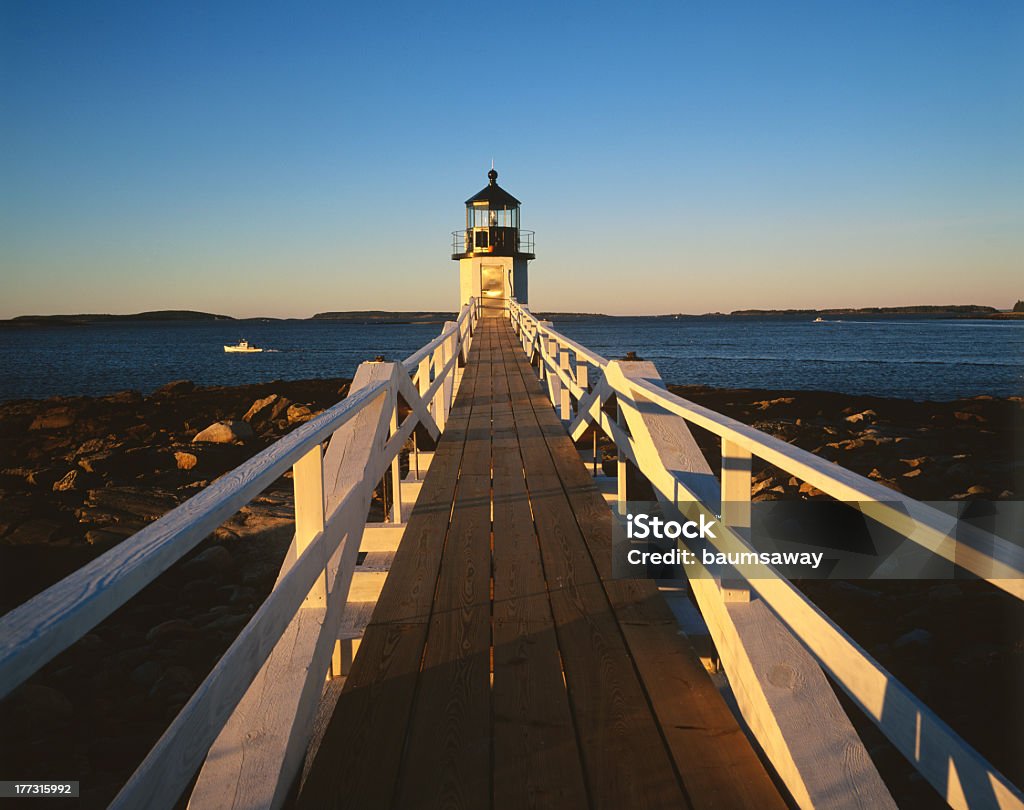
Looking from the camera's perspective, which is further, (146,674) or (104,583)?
(146,674)

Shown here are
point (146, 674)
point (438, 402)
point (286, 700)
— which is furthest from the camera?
point (438, 402)

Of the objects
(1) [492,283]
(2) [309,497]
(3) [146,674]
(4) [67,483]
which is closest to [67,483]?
(4) [67,483]

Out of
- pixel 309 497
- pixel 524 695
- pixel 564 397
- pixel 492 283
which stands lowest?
pixel 524 695

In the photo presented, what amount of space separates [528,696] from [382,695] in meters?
0.50

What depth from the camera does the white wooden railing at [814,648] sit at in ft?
4.30

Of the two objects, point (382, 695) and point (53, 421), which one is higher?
point (382, 695)

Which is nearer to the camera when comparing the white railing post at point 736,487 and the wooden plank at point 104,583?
the wooden plank at point 104,583

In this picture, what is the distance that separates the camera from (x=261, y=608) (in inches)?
72.2

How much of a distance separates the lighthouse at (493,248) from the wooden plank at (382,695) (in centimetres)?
2608

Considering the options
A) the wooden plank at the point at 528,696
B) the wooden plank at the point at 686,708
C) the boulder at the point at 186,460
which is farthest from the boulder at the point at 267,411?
the wooden plank at the point at 686,708

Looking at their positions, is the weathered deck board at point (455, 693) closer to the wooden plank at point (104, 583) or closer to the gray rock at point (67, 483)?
the wooden plank at point (104, 583)

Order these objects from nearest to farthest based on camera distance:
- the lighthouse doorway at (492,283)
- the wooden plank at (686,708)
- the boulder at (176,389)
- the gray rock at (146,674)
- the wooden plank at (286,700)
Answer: the wooden plank at (286,700)
the wooden plank at (686,708)
the gray rock at (146,674)
the boulder at (176,389)
the lighthouse doorway at (492,283)

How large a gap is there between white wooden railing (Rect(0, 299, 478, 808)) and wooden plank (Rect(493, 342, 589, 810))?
0.62 metres

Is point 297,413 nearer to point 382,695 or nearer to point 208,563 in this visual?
point 208,563
